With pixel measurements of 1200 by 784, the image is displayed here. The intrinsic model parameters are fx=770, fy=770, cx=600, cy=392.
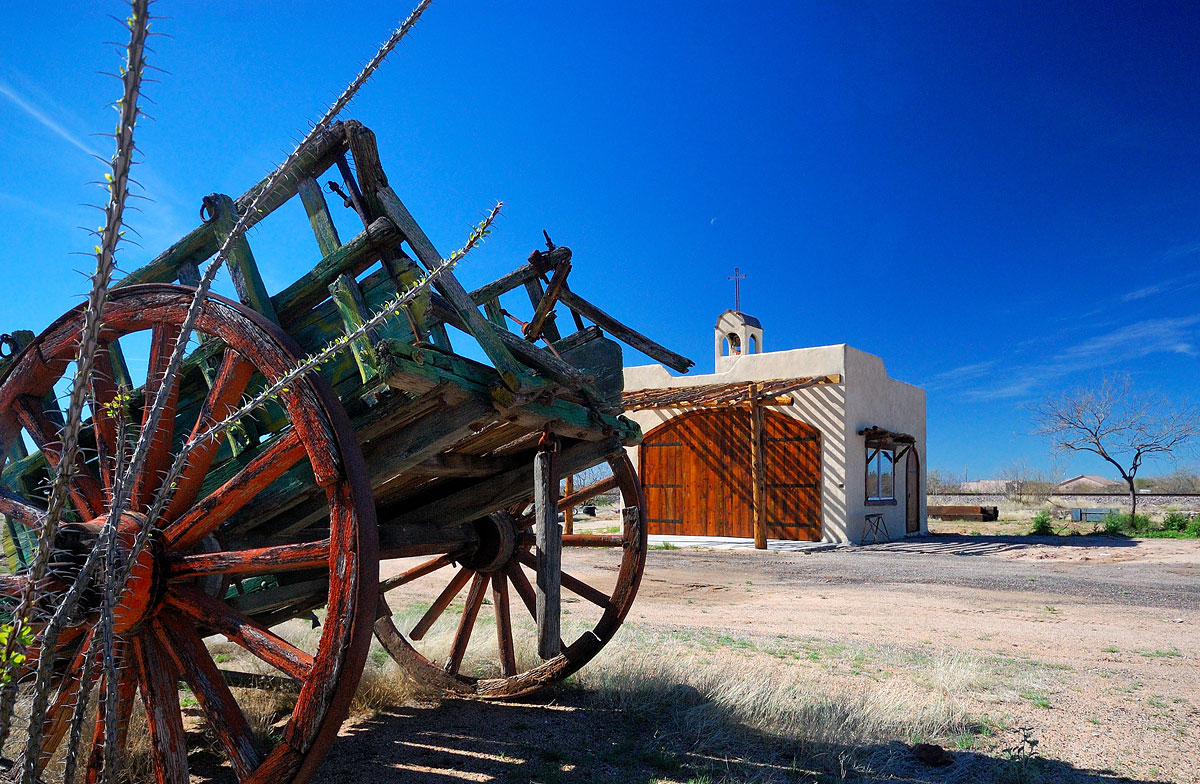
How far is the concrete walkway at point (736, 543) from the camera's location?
1510cm

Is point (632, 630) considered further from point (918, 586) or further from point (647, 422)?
point (647, 422)

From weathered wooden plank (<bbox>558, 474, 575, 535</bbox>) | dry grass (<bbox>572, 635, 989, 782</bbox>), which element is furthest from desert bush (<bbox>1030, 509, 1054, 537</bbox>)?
dry grass (<bbox>572, 635, 989, 782</bbox>)

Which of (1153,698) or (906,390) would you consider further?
(906,390)

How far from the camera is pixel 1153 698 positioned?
4668 mm

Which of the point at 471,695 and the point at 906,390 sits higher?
the point at 906,390

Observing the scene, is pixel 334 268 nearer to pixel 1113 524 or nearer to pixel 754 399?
pixel 754 399

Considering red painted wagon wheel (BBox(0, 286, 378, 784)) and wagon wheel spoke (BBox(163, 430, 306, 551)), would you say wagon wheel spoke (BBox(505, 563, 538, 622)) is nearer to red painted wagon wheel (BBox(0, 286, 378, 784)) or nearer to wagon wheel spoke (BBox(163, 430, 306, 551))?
red painted wagon wheel (BBox(0, 286, 378, 784))

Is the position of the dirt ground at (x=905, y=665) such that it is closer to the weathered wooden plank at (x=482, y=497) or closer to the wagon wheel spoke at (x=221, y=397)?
the weathered wooden plank at (x=482, y=497)

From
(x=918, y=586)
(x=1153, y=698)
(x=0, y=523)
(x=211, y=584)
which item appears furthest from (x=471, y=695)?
(x=918, y=586)

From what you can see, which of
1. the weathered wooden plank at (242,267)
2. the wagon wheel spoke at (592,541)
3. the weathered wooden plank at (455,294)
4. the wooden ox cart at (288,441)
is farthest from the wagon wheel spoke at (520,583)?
the weathered wooden plank at (242,267)

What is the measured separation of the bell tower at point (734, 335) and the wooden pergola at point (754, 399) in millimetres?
1850

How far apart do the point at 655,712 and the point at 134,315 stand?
320cm

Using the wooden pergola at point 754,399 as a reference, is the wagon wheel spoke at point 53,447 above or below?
below

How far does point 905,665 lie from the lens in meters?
5.46
